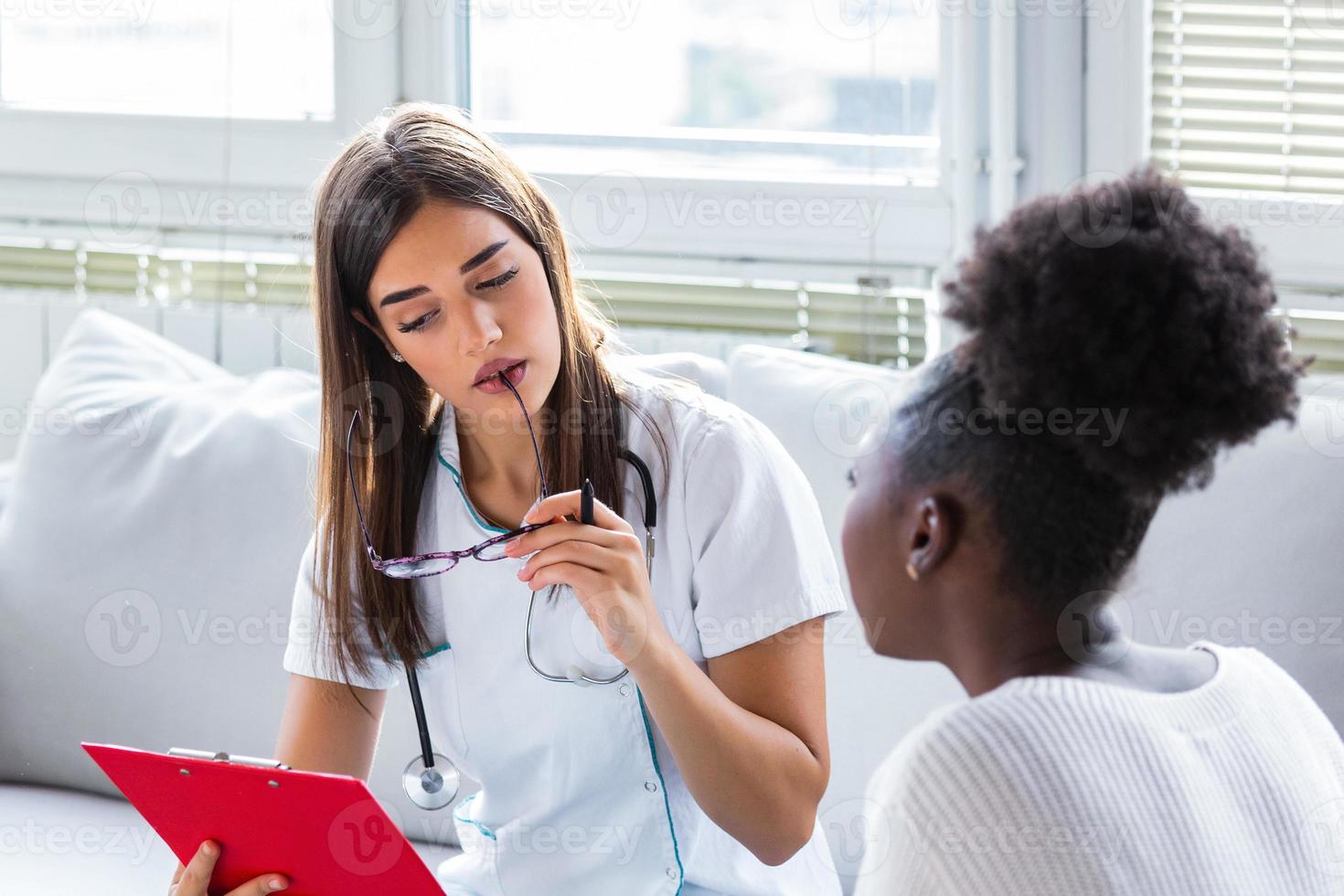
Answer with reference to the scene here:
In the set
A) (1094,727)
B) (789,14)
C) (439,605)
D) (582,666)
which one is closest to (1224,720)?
(1094,727)

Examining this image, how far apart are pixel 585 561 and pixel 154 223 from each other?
168 centimetres

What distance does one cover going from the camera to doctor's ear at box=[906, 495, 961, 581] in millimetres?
823

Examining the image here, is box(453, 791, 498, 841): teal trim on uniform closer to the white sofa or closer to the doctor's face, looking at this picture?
the white sofa

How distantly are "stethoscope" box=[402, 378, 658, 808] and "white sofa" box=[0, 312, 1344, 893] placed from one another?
12.4 inches

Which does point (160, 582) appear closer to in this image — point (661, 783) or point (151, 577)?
point (151, 577)

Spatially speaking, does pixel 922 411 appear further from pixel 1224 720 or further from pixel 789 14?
pixel 789 14

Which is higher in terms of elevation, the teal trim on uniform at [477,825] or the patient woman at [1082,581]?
the patient woman at [1082,581]

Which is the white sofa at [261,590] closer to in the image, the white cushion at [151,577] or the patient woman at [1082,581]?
the white cushion at [151,577]

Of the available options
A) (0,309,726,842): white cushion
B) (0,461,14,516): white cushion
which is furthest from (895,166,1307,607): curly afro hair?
(0,461,14,516): white cushion

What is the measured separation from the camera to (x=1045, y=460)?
0.81 m

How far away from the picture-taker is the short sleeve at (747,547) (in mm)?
1271

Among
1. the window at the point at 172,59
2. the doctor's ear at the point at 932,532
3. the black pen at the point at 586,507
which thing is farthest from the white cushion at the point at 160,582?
the doctor's ear at the point at 932,532

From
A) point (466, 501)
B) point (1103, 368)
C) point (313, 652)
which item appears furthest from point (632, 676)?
point (1103, 368)

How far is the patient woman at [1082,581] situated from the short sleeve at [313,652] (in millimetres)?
737
